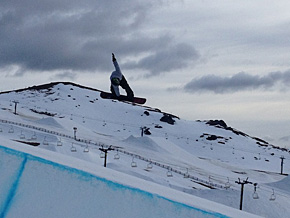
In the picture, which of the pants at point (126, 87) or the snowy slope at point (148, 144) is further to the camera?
the snowy slope at point (148, 144)

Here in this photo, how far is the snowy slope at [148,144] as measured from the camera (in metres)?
31.4

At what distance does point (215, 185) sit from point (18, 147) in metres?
35.1

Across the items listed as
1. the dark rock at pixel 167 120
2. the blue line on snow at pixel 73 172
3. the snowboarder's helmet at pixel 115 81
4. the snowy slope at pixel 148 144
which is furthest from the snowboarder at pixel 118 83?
the dark rock at pixel 167 120

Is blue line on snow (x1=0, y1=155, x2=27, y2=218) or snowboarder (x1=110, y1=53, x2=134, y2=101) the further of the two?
snowboarder (x1=110, y1=53, x2=134, y2=101)

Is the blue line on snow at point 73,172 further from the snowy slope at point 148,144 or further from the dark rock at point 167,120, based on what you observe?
the dark rock at point 167,120

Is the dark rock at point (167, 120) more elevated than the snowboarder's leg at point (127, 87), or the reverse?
the snowboarder's leg at point (127, 87)

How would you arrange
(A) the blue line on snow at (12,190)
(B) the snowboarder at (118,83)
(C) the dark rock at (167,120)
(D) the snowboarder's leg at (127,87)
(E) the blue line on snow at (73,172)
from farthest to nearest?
(C) the dark rock at (167,120)
(D) the snowboarder's leg at (127,87)
(B) the snowboarder at (118,83)
(A) the blue line on snow at (12,190)
(E) the blue line on snow at (73,172)

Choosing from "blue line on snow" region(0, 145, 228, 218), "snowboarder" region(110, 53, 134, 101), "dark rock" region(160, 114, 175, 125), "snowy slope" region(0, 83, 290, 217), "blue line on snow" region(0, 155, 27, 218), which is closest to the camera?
"blue line on snow" region(0, 145, 228, 218)

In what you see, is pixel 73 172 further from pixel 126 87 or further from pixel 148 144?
pixel 148 144

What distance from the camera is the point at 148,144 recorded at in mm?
53844

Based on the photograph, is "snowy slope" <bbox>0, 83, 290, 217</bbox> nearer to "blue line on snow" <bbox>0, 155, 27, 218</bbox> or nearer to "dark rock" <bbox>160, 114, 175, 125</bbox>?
"blue line on snow" <bbox>0, 155, 27, 218</bbox>

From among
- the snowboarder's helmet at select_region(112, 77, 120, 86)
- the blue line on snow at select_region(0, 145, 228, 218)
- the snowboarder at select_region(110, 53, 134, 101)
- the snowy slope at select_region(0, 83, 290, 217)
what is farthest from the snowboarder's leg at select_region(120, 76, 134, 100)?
the blue line on snow at select_region(0, 145, 228, 218)

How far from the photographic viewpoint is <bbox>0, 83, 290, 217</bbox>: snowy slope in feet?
103

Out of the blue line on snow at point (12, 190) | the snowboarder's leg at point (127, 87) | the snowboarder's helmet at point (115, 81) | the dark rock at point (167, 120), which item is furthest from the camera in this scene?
the dark rock at point (167, 120)
